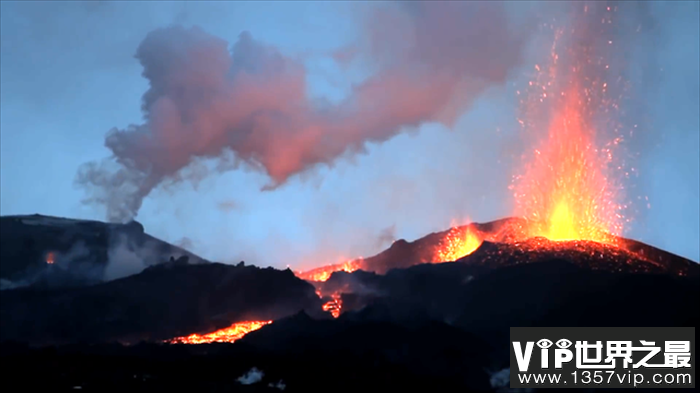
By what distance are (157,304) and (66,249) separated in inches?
1164

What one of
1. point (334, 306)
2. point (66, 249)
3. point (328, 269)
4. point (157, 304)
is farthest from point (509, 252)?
point (66, 249)

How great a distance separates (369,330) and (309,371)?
1014 cm

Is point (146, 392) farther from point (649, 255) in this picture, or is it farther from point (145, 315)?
point (649, 255)

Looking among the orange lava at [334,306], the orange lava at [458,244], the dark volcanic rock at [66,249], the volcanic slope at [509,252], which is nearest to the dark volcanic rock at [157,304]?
the orange lava at [334,306]

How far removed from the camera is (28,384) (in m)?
41.8

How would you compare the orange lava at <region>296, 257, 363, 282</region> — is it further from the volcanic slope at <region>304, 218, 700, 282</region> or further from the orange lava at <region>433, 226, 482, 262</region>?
the orange lava at <region>433, 226, 482, 262</region>

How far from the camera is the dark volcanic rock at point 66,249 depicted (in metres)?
81.9

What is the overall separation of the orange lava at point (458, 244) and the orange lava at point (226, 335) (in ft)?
102

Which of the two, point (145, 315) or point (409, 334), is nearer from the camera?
point (409, 334)

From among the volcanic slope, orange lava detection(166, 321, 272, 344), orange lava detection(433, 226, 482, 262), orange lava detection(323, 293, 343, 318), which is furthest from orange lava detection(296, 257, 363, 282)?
orange lava detection(166, 321, 272, 344)

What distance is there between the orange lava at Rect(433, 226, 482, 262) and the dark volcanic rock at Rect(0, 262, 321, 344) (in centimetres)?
2188

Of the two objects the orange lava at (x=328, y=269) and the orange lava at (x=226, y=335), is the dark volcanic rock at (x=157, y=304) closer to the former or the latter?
the orange lava at (x=226, y=335)

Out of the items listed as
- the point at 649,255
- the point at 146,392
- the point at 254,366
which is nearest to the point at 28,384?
the point at 146,392

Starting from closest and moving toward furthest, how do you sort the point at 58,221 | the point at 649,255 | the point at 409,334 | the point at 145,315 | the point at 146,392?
the point at 146,392
the point at 409,334
the point at 145,315
the point at 649,255
the point at 58,221
